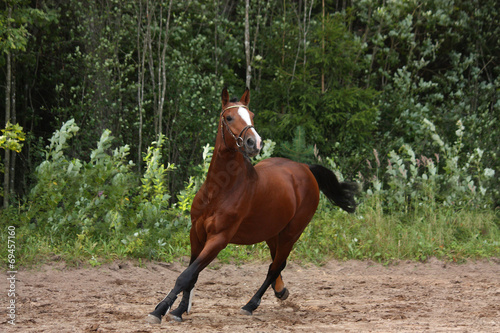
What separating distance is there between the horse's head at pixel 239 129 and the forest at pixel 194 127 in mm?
2778

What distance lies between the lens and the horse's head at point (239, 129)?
3.81 m

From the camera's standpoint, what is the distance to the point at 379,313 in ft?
Answer: 15.3

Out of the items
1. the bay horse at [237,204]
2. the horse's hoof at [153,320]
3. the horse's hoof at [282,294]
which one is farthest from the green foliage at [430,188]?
the horse's hoof at [153,320]

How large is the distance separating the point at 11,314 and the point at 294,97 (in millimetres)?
6319

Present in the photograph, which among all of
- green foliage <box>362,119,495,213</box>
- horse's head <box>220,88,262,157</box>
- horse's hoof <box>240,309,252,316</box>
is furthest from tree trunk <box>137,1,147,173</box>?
horse's head <box>220,88,262,157</box>

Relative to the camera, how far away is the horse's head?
381 centimetres

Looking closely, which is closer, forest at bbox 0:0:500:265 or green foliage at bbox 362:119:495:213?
forest at bbox 0:0:500:265

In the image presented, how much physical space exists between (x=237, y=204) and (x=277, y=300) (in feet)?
5.64

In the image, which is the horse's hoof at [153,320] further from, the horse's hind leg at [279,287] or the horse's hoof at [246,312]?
the horse's hind leg at [279,287]

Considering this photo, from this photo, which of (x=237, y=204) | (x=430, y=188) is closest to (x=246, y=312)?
(x=237, y=204)

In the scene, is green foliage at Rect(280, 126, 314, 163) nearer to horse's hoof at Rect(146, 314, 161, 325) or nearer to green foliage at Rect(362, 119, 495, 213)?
green foliage at Rect(362, 119, 495, 213)

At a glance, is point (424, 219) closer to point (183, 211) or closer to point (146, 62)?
point (183, 211)

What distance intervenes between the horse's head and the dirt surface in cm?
134

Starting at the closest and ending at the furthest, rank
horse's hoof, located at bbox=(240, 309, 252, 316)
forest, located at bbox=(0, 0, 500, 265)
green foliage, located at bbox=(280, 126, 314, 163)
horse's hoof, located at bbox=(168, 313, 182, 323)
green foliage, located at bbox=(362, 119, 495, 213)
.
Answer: horse's hoof, located at bbox=(168, 313, 182, 323) → horse's hoof, located at bbox=(240, 309, 252, 316) → forest, located at bbox=(0, 0, 500, 265) → green foliage, located at bbox=(280, 126, 314, 163) → green foliage, located at bbox=(362, 119, 495, 213)
